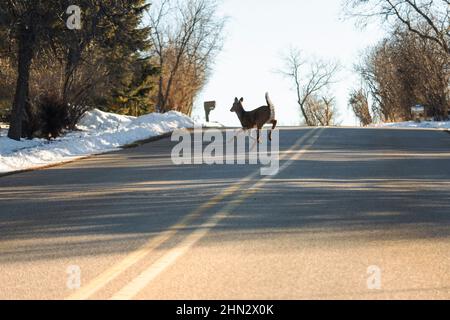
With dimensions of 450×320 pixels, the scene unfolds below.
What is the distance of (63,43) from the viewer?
2872cm

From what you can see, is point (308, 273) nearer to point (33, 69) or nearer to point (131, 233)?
point (131, 233)

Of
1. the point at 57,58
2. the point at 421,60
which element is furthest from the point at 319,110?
the point at 57,58

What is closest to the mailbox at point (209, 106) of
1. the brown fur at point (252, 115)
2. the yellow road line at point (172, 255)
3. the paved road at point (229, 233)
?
the brown fur at point (252, 115)

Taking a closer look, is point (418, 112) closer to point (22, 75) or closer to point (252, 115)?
point (22, 75)

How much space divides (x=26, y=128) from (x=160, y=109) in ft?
72.9

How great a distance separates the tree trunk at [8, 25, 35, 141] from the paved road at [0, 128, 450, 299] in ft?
34.5

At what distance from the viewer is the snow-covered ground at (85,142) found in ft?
71.6

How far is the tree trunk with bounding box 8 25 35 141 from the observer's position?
88.3 feet

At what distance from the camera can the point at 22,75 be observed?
28.0 meters

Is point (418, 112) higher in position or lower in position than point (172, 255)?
higher

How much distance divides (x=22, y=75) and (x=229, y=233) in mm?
20089

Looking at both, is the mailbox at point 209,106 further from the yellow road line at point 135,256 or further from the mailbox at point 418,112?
the yellow road line at point 135,256

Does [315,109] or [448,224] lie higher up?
[315,109]
